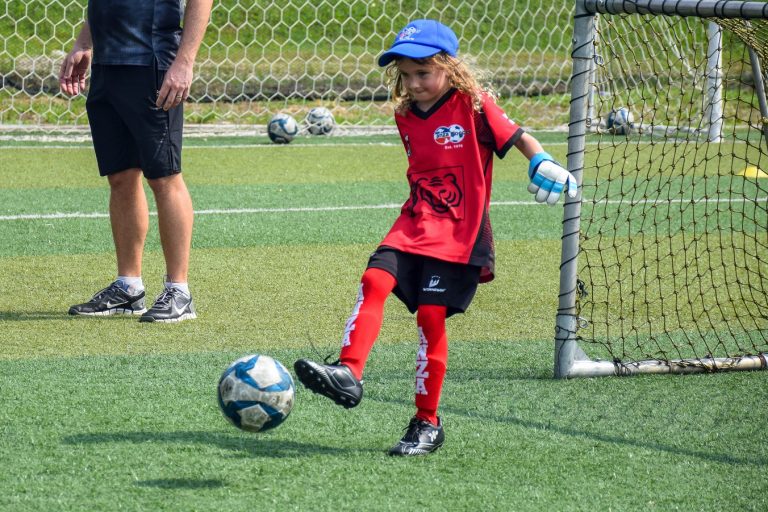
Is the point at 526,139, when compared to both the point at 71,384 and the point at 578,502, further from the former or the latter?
the point at 71,384

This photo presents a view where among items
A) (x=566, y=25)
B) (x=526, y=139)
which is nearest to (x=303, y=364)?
(x=526, y=139)

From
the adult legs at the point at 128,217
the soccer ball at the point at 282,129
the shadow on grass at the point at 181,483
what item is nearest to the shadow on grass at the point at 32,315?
the adult legs at the point at 128,217

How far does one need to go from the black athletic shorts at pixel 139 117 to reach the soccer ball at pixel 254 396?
6.89 ft

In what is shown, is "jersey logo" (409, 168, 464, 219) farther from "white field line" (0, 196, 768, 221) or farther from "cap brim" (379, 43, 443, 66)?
"white field line" (0, 196, 768, 221)

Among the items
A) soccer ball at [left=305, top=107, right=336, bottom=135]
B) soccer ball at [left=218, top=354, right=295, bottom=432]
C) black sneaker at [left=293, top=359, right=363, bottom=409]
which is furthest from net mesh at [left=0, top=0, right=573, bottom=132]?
black sneaker at [left=293, top=359, right=363, bottom=409]

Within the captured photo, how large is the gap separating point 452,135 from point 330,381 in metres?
0.98

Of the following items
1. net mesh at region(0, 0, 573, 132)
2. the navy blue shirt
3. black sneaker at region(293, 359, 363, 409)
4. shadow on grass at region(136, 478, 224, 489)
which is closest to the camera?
shadow on grass at region(136, 478, 224, 489)

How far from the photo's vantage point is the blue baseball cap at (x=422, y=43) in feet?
12.9

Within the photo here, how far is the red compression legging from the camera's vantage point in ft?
12.3

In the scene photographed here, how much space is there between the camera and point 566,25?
59.7 ft

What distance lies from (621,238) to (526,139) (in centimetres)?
408

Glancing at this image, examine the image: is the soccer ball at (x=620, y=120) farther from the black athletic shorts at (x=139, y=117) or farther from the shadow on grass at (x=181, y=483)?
the shadow on grass at (x=181, y=483)

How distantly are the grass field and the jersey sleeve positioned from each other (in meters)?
0.95

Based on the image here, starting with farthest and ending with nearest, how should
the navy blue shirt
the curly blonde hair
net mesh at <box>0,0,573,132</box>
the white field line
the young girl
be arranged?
1. net mesh at <box>0,0,573,132</box>
2. the white field line
3. the navy blue shirt
4. the curly blonde hair
5. the young girl
